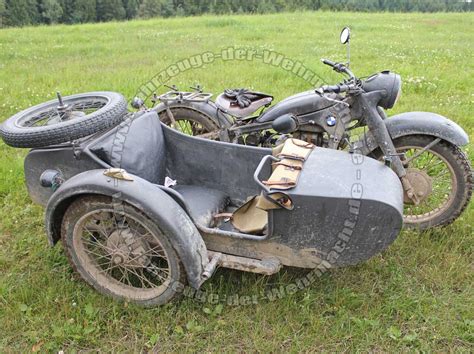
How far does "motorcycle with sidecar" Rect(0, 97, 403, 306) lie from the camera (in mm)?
2607

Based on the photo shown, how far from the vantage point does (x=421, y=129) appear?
11.4 ft

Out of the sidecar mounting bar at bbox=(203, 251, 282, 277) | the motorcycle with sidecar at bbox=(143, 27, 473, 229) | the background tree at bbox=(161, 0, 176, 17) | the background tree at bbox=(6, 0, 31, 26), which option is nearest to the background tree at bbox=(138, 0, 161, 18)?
the background tree at bbox=(161, 0, 176, 17)

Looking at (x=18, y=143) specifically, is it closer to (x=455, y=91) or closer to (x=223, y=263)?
(x=223, y=263)

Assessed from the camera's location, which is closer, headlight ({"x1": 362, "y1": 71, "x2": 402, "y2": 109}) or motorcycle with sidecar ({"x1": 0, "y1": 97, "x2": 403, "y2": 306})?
motorcycle with sidecar ({"x1": 0, "y1": 97, "x2": 403, "y2": 306})

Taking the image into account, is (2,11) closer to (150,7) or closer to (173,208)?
(150,7)

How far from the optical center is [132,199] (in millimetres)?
2662

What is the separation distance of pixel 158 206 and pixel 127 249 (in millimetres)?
467

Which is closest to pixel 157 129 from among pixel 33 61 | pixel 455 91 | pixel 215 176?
pixel 215 176

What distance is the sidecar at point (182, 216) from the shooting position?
102 inches

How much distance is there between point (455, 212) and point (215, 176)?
1.86 m

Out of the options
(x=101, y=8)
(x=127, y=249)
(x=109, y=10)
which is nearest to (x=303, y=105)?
(x=127, y=249)

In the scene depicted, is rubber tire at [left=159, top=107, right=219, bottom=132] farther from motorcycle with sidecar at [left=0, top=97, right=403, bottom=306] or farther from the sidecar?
the sidecar

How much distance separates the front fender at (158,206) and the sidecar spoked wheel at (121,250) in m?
0.08

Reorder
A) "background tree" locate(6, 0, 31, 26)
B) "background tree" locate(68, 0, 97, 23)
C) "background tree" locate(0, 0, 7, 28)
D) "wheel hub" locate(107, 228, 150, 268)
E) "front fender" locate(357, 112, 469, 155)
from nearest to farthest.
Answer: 1. "wheel hub" locate(107, 228, 150, 268)
2. "front fender" locate(357, 112, 469, 155)
3. "background tree" locate(0, 0, 7, 28)
4. "background tree" locate(6, 0, 31, 26)
5. "background tree" locate(68, 0, 97, 23)
